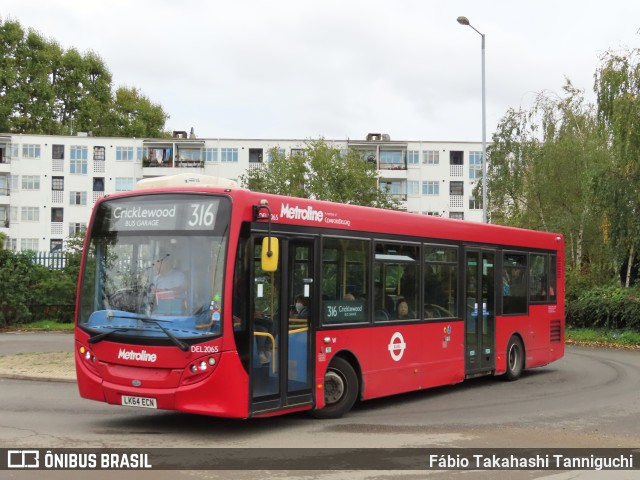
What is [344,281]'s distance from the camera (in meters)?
11.1

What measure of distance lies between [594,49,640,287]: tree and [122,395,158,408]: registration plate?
22.5 m

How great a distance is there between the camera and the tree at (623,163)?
89.5 feet

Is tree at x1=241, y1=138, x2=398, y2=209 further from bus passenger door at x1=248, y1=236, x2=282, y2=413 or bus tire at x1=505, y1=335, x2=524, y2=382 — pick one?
bus passenger door at x1=248, y1=236, x2=282, y2=413

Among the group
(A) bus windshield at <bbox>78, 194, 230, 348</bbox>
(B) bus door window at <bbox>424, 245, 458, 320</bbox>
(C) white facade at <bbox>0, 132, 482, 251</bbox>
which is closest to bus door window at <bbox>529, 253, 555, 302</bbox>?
(B) bus door window at <bbox>424, 245, 458, 320</bbox>

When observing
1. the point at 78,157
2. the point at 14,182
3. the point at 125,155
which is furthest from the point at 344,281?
the point at 14,182

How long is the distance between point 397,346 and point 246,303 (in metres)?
3.56

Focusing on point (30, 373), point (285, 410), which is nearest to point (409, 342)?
point (285, 410)

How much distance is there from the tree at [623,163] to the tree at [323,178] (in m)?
10.9

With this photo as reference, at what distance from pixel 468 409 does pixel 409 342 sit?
4.37 feet

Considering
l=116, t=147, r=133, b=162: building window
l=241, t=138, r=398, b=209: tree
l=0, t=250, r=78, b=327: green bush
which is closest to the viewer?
l=0, t=250, r=78, b=327: green bush

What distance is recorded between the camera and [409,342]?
1241cm

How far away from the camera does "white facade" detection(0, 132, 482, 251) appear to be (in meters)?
70.1

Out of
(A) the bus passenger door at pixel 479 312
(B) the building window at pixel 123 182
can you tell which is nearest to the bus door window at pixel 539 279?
(A) the bus passenger door at pixel 479 312

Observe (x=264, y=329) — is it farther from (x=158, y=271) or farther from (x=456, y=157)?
(x=456, y=157)
